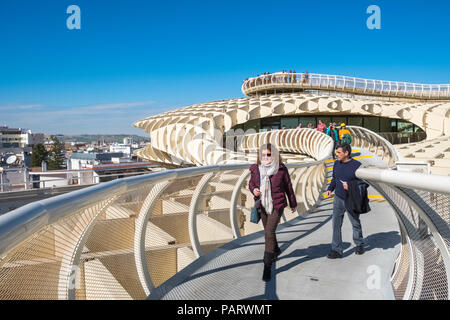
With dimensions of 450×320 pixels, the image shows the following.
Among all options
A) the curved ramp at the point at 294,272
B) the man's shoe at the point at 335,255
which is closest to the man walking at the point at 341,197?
the man's shoe at the point at 335,255

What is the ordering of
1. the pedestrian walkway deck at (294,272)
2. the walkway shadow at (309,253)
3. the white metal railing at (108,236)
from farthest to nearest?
the walkway shadow at (309,253) < the pedestrian walkway deck at (294,272) < the white metal railing at (108,236)

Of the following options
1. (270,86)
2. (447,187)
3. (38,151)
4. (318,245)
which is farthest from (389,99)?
(38,151)

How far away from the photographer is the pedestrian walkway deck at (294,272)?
9.65 feet

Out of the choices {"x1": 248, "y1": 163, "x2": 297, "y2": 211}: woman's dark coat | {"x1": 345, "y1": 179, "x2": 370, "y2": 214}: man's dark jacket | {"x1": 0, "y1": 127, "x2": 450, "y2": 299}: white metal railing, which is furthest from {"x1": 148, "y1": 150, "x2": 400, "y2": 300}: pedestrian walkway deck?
{"x1": 248, "y1": 163, "x2": 297, "y2": 211}: woman's dark coat

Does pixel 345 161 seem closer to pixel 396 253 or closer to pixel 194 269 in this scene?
pixel 396 253

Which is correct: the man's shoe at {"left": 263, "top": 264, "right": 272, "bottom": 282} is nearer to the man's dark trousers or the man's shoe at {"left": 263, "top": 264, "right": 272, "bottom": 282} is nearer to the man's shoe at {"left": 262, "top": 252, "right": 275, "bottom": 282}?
the man's shoe at {"left": 262, "top": 252, "right": 275, "bottom": 282}

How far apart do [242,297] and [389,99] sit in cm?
4067

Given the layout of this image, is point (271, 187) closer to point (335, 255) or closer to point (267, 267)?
point (267, 267)

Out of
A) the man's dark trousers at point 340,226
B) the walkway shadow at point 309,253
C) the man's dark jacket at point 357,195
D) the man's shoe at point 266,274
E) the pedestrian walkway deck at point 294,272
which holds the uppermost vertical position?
the man's dark jacket at point 357,195

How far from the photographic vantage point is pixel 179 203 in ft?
13.7

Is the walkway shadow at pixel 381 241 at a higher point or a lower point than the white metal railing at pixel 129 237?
lower

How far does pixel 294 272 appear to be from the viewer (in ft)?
11.4

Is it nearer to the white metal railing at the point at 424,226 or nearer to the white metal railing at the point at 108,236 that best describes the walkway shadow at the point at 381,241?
the white metal railing at the point at 424,226

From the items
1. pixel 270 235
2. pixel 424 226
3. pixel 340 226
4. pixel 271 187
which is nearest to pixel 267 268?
pixel 270 235
